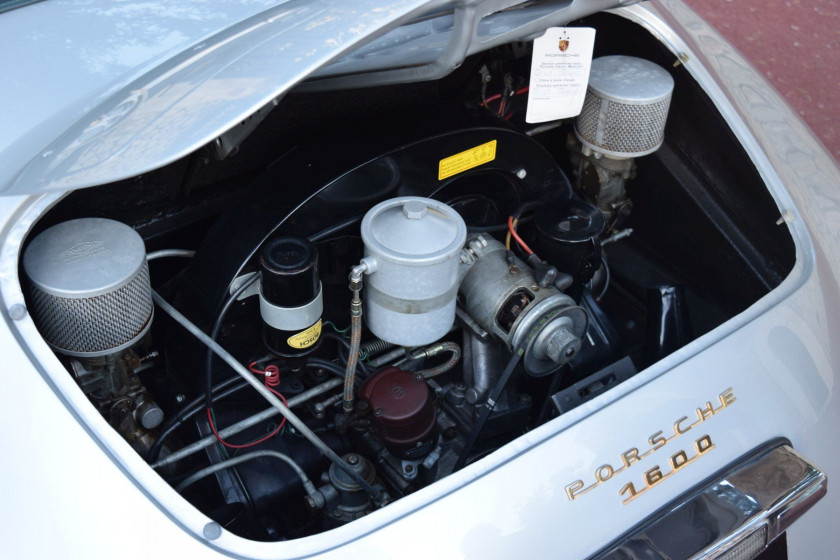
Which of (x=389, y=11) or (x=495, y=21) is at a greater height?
(x=389, y=11)

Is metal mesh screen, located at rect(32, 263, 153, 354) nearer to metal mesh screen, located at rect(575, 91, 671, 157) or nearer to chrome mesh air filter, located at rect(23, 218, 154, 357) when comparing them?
chrome mesh air filter, located at rect(23, 218, 154, 357)

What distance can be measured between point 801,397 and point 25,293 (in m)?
1.18

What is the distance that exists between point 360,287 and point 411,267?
0.09 metres

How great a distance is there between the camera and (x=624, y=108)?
5.23ft

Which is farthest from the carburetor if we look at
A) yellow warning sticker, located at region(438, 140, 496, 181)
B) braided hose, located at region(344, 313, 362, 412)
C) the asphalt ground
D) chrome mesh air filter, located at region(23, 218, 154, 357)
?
the asphalt ground

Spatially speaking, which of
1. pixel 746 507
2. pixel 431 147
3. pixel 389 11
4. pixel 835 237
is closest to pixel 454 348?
pixel 431 147

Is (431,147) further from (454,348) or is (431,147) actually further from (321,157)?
(454,348)

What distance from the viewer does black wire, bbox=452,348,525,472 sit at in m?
1.37

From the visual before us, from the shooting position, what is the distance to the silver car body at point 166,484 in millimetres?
990

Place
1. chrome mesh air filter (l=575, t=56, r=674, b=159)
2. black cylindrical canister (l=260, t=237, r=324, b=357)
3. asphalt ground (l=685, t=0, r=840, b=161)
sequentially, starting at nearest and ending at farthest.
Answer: black cylindrical canister (l=260, t=237, r=324, b=357), chrome mesh air filter (l=575, t=56, r=674, b=159), asphalt ground (l=685, t=0, r=840, b=161)

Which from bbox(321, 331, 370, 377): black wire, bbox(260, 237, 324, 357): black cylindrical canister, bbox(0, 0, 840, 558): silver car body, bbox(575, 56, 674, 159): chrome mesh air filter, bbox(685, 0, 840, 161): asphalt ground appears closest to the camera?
bbox(0, 0, 840, 558): silver car body

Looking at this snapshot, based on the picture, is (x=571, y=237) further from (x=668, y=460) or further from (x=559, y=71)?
(x=668, y=460)

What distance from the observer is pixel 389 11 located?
105cm

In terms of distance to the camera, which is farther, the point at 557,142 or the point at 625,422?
the point at 557,142
